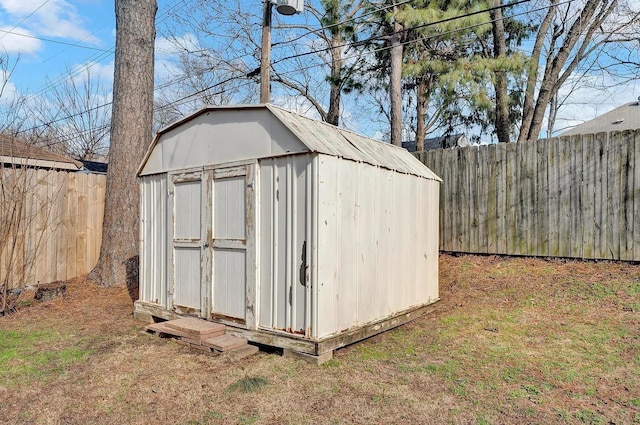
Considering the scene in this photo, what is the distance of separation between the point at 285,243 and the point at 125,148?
4.28m

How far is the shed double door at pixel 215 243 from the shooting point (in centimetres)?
445

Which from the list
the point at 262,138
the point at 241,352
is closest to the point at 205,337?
the point at 241,352

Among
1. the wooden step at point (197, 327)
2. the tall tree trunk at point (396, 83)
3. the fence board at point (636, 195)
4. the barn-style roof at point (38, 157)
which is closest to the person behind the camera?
the wooden step at point (197, 327)

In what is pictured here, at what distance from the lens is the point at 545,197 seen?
6.47 metres

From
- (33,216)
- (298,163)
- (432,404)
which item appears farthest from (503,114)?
(33,216)

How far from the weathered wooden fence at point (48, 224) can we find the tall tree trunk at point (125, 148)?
0.45 m

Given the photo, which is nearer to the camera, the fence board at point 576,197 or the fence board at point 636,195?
the fence board at point 636,195

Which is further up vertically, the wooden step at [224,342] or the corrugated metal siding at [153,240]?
the corrugated metal siding at [153,240]

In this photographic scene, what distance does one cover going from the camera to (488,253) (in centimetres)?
702

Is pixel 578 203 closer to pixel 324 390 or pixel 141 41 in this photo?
pixel 324 390

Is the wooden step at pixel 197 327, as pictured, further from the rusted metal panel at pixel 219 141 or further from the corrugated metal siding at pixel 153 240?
the rusted metal panel at pixel 219 141

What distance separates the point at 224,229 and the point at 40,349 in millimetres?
2134

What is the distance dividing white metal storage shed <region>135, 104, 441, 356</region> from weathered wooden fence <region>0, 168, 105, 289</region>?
1.93 m

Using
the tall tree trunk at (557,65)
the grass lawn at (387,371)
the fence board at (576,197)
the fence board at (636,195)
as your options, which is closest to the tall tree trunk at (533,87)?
the tall tree trunk at (557,65)
